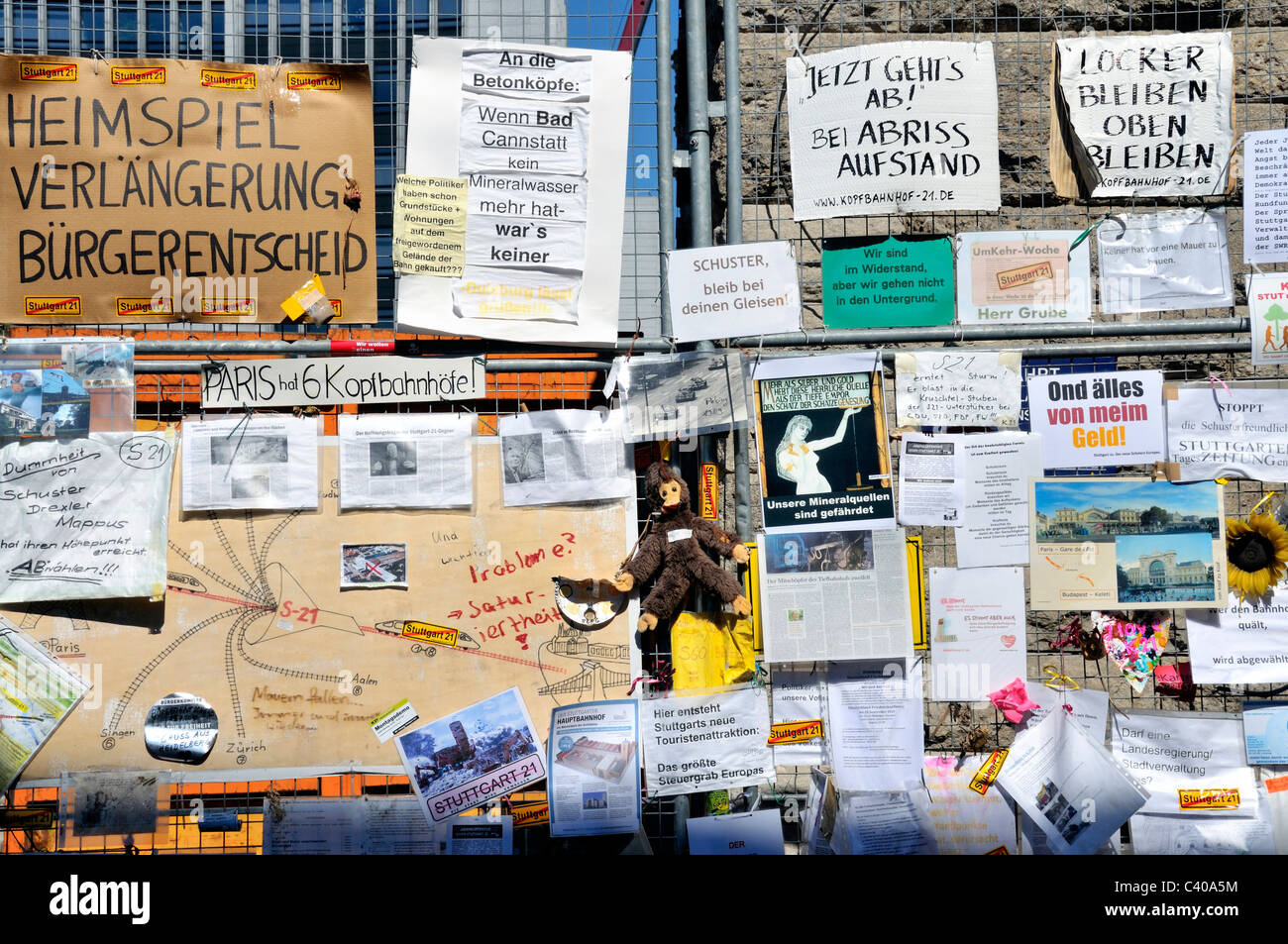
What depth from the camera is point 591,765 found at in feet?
11.3

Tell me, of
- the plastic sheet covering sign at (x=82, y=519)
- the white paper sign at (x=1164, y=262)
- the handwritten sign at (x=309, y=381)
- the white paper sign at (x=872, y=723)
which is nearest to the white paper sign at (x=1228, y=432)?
the white paper sign at (x=1164, y=262)

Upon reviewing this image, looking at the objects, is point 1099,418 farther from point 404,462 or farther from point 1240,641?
point 404,462

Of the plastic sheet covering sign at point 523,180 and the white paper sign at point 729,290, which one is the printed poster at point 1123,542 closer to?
the white paper sign at point 729,290

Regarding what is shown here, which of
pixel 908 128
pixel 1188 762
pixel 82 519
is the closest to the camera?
pixel 82 519

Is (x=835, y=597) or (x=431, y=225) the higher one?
(x=431, y=225)

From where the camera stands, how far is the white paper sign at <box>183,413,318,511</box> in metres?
3.44

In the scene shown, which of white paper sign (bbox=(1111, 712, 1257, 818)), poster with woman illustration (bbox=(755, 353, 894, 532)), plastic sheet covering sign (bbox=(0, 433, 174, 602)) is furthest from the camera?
white paper sign (bbox=(1111, 712, 1257, 818))

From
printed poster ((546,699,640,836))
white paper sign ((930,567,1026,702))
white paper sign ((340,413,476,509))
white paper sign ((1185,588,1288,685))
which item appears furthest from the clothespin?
white paper sign ((340,413,476,509))

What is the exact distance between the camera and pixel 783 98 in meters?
3.61

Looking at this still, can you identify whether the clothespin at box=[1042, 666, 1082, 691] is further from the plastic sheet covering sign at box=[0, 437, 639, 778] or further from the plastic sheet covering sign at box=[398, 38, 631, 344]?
the plastic sheet covering sign at box=[398, 38, 631, 344]

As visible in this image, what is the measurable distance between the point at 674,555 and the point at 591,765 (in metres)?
0.74

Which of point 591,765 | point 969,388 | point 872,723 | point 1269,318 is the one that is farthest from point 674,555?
point 1269,318

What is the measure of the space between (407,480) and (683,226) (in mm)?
1288

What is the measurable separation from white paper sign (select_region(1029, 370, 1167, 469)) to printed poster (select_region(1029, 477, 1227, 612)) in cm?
9
